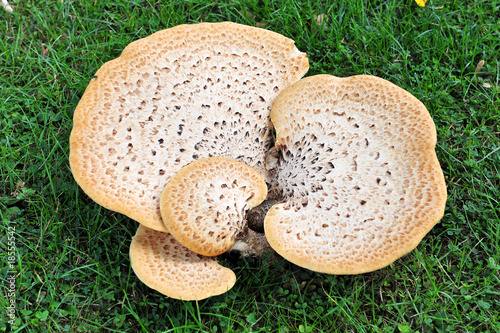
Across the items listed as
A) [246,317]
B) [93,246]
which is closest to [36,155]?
[93,246]

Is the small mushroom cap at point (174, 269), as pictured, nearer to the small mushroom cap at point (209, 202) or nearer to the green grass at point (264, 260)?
the small mushroom cap at point (209, 202)

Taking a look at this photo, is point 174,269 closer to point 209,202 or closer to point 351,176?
point 209,202

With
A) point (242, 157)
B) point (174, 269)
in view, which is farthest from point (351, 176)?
point (174, 269)

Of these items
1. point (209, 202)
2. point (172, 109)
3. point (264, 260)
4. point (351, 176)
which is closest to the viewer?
point (209, 202)

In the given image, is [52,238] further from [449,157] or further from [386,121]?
[449,157]

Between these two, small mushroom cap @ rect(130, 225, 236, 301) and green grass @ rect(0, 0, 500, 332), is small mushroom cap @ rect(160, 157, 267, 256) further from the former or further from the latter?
green grass @ rect(0, 0, 500, 332)

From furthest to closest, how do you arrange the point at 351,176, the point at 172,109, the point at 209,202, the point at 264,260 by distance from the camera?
the point at 264,260 < the point at 172,109 < the point at 351,176 < the point at 209,202

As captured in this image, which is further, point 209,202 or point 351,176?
point 351,176

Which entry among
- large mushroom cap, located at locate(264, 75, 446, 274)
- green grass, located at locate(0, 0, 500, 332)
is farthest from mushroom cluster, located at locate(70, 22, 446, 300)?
green grass, located at locate(0, 0, 500, 332)

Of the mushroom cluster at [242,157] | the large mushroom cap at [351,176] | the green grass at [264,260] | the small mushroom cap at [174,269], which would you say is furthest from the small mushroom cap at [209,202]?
the green grass at [264,260]
